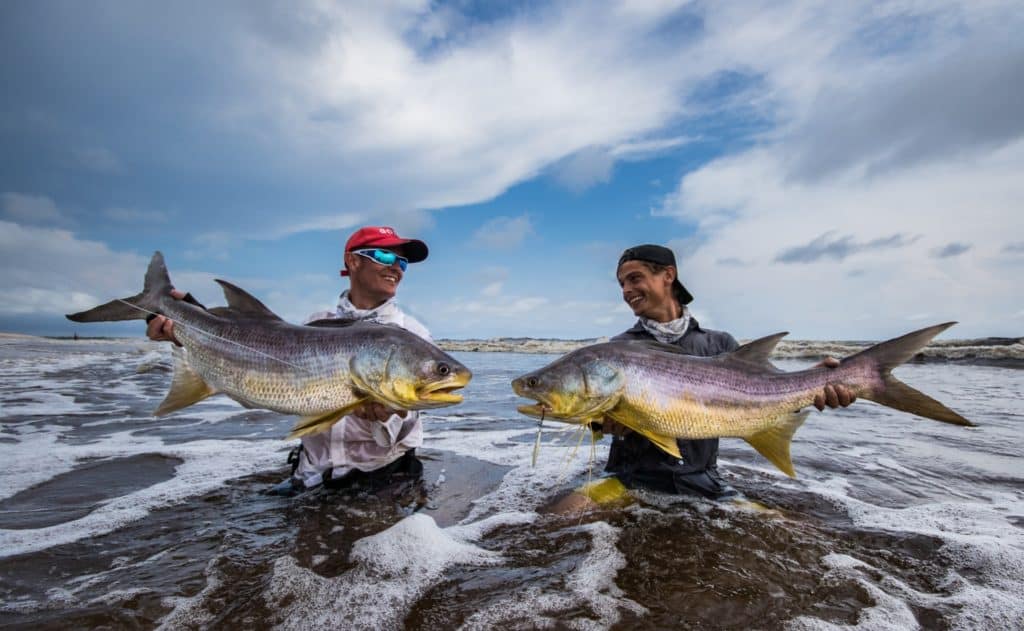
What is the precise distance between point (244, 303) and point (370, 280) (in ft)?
3.76

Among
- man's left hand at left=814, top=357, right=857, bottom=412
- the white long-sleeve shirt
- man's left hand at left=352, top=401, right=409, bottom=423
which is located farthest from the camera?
the white long-sleeve shirt

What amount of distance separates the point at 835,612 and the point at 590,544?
1574mm

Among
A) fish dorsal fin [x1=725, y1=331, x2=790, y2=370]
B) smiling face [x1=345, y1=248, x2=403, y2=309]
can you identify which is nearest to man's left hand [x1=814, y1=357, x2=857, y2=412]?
fish dorsal fin [x1=725, y1=331, x2=790, y2=370]

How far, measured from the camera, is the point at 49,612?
2889 millimetres

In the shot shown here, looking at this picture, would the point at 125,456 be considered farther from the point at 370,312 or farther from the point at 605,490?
the point at 605,490

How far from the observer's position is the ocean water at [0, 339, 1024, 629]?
298cm

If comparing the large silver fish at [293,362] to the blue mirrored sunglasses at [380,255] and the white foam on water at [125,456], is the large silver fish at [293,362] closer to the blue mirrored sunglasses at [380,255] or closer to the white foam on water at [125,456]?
the blue mirrored sunglasses at [380,255]

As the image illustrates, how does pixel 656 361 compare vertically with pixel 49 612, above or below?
above

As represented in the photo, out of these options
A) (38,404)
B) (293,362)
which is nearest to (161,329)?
(293,362)

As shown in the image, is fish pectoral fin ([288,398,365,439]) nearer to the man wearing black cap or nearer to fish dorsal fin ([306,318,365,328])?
fish dorsal fin ([306,318,365,328])

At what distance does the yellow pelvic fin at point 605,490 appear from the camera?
4717 mm

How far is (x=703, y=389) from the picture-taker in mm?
3979

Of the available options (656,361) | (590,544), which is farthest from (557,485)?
(656,361)

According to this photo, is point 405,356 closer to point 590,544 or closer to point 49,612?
point 590,544
